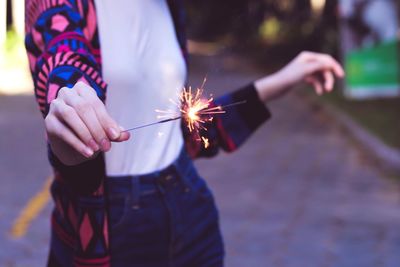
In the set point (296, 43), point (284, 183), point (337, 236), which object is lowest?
point (296, 43)

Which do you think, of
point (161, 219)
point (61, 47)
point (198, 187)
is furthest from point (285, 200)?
point (61, 47)

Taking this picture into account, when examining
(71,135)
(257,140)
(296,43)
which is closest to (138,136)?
(71,135)

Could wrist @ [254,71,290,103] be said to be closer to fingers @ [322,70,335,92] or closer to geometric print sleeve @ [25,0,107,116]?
fingers @ [322,70,335,92]

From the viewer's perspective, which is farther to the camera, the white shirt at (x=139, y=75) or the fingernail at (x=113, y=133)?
the white shirt at (x=139, y=75)

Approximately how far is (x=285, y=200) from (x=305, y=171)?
150 cm

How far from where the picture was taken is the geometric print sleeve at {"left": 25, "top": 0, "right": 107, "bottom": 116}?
171 centimetres

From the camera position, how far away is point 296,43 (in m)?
27.4

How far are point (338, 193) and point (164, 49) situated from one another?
5.76m

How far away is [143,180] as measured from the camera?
210 cm

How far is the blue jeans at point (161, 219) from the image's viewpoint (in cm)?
207

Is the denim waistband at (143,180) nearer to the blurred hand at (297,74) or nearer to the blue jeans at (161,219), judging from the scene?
the blue jeans at (161,219)

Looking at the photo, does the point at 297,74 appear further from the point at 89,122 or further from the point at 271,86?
the point at 89,122

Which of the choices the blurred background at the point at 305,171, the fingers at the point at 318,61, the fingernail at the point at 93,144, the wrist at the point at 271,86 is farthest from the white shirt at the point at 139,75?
the fingernail at the point at 93,144

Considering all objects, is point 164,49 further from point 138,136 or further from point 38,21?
point 38,21
